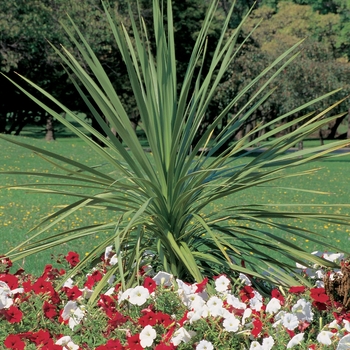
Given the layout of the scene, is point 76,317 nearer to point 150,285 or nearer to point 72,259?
point 150,285

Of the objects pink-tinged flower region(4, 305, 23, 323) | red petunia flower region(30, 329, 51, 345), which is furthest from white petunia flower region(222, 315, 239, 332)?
pink-tinged flower region(4, 305, 23, 323)

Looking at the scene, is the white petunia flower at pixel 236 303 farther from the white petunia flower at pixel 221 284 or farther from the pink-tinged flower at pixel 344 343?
the pink-tinged flower at pixel 344 343

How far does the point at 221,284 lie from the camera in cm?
374

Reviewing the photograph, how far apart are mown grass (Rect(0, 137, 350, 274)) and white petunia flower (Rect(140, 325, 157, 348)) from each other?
4.11 feet

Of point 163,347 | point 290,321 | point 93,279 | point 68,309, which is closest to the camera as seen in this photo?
Answer: point 163,347

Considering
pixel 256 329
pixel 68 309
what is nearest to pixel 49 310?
pixel 68 309

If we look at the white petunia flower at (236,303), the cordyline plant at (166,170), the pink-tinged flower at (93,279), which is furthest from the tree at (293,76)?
the white petunia flower at (236,303)

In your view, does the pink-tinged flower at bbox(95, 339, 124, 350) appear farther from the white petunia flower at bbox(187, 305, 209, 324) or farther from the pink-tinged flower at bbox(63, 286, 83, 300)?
the pink-tinged flower at bbox(63, 286, 83, 300)

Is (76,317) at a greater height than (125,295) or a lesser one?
lesser

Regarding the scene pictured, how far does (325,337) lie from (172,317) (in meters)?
0.79

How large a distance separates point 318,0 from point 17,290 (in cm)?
4528

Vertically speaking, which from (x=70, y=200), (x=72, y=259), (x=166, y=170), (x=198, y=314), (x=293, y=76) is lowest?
(x=70, y=200)

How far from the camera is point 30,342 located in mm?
3410

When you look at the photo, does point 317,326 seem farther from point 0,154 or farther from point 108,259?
point 0,154
